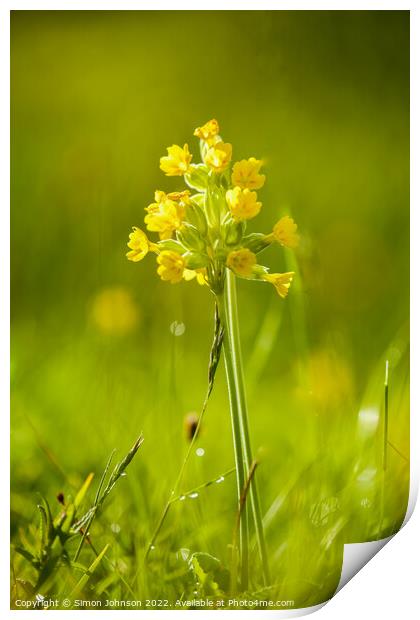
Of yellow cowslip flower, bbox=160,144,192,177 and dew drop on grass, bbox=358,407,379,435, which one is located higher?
yellow cowslip flower, bbox=160,144,192,177

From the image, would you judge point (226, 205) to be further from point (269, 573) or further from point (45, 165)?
point (269, 573)

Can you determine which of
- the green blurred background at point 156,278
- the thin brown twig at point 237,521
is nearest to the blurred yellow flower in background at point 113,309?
the green blurred background at point 156,278

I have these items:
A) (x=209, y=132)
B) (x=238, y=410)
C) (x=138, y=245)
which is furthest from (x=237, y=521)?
(x=209, y=132)

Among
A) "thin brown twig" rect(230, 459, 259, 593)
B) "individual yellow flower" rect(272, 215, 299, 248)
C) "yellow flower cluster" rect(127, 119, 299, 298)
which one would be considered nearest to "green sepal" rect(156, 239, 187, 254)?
"yellow flower cluster" rect(127, 119, 299, 298)

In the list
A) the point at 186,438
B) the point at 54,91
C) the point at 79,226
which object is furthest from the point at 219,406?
the point at 54,91

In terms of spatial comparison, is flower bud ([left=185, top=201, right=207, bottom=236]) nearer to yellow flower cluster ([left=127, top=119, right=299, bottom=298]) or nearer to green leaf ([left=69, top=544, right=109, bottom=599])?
yellow flower cluster ([left=127, top=119, right=299, bottom=298])

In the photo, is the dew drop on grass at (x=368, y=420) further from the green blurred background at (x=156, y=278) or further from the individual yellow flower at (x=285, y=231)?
the individual yellow flower at (x=285, y=231)
